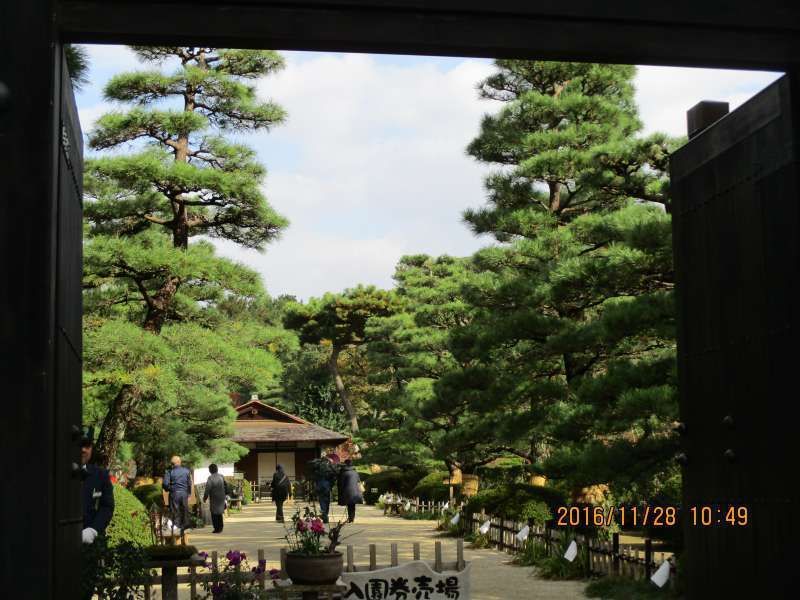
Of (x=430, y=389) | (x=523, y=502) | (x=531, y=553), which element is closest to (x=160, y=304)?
(x=523, y=502)

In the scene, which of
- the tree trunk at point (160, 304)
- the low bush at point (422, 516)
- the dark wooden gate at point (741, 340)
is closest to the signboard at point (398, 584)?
the dark wooden gate at point (741, 340)

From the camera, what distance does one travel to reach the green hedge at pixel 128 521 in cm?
1335

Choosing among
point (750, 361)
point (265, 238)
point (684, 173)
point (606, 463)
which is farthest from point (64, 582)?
point (265, 238)

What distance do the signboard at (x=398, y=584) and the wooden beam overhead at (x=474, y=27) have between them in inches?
223

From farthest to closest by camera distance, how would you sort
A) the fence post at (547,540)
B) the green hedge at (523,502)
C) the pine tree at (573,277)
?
the green hedge at (523,502), the fence post at (547,540), the pine tree at (573,277)

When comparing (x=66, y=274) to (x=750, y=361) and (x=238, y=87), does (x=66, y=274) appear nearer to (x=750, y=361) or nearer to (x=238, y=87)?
(x=750, y=361)

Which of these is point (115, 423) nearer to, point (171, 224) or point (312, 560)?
point (171, 224)

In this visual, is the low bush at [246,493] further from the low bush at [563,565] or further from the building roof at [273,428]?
the low bush at [563,565]

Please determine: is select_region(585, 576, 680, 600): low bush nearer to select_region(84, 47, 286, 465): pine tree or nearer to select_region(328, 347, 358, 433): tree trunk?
select_region(84, 47, 286, 465): pine tree

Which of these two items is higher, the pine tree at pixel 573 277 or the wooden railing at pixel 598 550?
the pine tree at pixel 573 277

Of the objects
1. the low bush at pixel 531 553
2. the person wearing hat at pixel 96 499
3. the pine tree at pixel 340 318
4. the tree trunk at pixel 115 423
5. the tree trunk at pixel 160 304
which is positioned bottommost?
the low bush at pixel 531 553

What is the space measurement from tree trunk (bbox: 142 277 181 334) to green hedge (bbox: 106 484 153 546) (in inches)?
308

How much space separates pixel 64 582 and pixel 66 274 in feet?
5.26

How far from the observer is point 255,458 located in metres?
46.3
